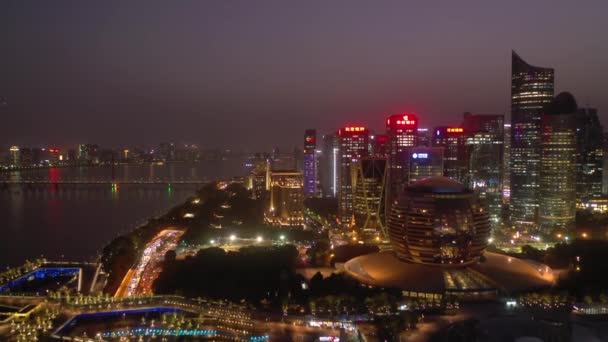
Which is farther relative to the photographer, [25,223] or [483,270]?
[25,223]

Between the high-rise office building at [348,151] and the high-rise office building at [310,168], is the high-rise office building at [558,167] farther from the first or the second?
the high-rise office building at [310,168]

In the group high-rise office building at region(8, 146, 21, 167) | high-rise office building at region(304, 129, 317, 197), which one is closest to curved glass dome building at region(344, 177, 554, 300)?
high-rise office building at region(304, 129, 317, 197)

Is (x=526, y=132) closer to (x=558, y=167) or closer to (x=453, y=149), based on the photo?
(x=558, y=167)

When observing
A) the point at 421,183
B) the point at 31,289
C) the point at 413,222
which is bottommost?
the point at 31,289

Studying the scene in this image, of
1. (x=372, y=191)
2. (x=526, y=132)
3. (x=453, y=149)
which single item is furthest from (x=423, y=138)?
(x=372, y=191)

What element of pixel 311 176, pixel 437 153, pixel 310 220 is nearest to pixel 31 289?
pixel 310 220

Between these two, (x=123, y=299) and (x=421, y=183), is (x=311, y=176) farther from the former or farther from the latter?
(x=123, y=299)

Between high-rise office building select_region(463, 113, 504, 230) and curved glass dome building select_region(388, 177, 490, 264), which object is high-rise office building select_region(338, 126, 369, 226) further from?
curved glass dome building select_region(388, 177, 490, 264)
